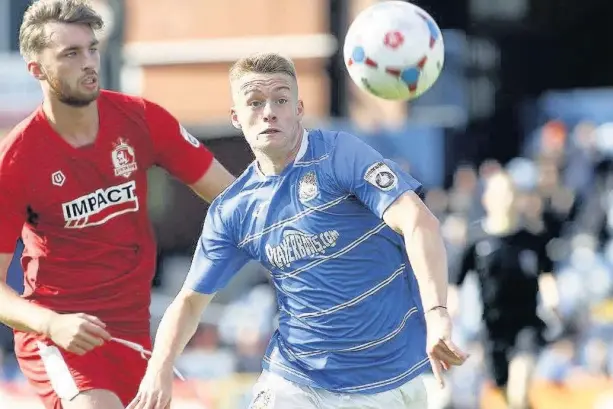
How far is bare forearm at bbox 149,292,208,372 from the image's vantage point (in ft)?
17.6

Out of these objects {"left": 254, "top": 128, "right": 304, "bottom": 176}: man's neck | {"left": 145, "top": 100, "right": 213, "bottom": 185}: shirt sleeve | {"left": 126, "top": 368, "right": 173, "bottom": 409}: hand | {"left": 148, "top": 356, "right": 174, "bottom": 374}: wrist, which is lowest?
{"left": 126, "top": 368, "right": 173, "bottom": 409}: hand

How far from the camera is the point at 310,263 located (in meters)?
5.39

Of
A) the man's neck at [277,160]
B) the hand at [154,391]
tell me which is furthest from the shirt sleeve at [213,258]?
the hand at [154,391]

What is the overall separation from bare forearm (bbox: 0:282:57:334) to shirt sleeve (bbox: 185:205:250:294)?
1.97 ft

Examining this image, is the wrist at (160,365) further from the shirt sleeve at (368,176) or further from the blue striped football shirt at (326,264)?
the shirt sleeve at (368,176)

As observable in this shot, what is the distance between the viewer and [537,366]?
11.5 m

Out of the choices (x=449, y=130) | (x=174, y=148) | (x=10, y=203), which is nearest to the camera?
(x=10, y=203)

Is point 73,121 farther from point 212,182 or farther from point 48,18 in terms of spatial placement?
point 212,182

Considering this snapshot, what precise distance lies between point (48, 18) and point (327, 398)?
1.96 m

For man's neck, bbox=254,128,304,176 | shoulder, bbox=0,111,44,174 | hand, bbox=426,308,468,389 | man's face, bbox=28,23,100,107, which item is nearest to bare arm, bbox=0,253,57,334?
shoulder, bbox=0,111,44,174

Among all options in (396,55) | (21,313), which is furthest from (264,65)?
(396,55)

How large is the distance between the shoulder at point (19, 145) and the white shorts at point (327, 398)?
139cm

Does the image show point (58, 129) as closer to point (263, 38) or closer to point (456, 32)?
point (456, 32)

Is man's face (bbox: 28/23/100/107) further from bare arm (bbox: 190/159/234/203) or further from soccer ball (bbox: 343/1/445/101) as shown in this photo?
soccer ball (bbox: 343/1/445/101)
